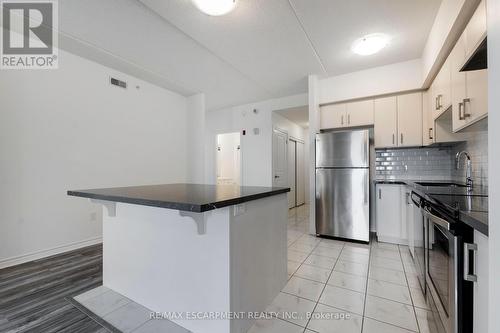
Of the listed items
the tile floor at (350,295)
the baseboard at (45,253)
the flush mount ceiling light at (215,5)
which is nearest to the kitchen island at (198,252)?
the tile floor at (350,295)

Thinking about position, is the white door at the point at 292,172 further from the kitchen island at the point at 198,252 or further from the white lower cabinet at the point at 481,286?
the white lower cabinet at the point at 481,286

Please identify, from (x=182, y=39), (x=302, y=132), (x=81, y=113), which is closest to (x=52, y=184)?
(x=81, y=113)

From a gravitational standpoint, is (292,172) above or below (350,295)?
above

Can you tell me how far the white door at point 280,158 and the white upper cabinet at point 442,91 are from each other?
305cm

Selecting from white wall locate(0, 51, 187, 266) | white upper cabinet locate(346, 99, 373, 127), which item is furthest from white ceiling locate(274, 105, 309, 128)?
white wall locate(0, 51, 187, 266)

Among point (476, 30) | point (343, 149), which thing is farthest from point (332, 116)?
point (476, 30)

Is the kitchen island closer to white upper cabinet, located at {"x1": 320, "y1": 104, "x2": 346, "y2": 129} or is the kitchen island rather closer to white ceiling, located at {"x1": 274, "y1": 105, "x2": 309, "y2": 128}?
white upper cabinet, located at {"x1": 320, "y1": 104, "x2": 346, "y2": 129}

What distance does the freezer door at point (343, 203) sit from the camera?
3.20 m

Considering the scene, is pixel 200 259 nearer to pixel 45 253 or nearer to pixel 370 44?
pixel 45 253

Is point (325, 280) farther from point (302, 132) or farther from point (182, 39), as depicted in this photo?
point (302, 132)

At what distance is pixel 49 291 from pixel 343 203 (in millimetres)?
3574

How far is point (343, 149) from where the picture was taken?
3.31 metres

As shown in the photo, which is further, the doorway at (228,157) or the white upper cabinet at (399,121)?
the doorway at (228,157)

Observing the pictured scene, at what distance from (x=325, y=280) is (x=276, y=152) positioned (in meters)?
3.46
